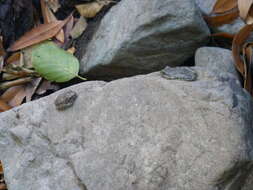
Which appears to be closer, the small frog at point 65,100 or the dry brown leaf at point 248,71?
the small frog at point 65,100

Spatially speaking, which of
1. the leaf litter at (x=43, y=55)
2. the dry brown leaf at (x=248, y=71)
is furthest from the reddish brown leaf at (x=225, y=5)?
the leaf litter at (x=43, y=55)

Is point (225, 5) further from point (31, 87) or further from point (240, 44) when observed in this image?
point (31, 87)

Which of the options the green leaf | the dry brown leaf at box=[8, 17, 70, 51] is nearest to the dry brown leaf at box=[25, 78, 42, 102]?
the green leaf

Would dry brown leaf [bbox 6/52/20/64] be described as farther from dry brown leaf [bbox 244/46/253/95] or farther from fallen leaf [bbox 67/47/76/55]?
dry brown leaf [bbox 244/46/253/95]

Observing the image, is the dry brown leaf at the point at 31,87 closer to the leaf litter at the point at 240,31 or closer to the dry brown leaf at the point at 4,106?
the dry brown leaf at the point at 4,106

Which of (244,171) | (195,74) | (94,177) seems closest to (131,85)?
(195,74)
